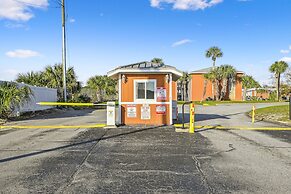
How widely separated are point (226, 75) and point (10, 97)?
45811 millimetres

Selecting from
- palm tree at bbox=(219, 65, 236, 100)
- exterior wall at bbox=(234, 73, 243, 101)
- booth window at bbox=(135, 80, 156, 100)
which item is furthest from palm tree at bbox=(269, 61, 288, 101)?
booth window at bbox=(135, 80, 156, 100)

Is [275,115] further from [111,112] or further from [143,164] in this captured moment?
[143,164]

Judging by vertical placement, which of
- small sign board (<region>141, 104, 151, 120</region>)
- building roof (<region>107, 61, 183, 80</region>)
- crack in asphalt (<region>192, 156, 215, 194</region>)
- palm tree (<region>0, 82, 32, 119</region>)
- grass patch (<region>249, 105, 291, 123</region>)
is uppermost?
building roof (<region>107, 61, 183, 80</region>)

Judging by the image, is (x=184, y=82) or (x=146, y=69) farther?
(x=184, y=82)

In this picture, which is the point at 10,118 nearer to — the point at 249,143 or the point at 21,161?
the point at 21,161

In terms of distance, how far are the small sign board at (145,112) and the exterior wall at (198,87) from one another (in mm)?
44033

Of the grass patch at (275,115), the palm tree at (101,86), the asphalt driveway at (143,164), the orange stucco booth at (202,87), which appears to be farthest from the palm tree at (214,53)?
the asphalt driveway at (143,164)

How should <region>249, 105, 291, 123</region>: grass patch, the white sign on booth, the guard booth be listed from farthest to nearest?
<region>249, 105, 291, 123</region>: grass patch
the guard booth
the white sign on booth

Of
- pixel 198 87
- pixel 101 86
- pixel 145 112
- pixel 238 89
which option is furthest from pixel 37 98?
pixel 238 89

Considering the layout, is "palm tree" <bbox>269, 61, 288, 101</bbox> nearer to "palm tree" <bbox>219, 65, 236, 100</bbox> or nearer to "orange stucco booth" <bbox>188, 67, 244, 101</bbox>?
"orange stucco booth" <bbox>188, 67, 244, 101</bbox>

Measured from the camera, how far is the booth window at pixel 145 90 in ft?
40.5

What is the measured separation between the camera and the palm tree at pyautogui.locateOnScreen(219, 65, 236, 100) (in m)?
53.1

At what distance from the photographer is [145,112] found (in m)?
12.4

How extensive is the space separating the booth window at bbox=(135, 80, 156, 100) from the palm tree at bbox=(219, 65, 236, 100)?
43.9 metres
